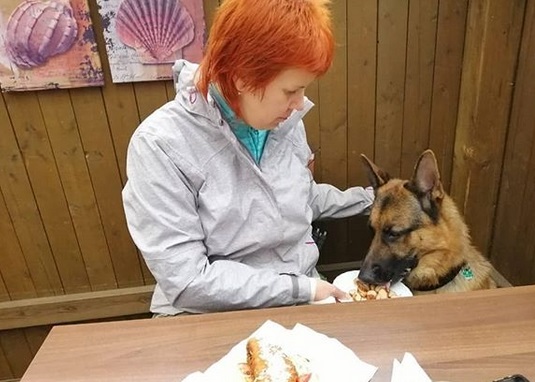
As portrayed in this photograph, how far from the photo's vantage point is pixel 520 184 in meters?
1.84

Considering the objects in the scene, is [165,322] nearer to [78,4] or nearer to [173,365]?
[173,365]

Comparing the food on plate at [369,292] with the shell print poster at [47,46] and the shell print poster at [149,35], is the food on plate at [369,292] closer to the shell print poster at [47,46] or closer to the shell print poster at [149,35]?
the shell print poster at [149,35]

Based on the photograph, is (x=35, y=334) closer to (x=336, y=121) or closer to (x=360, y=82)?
(x=336, y=121)

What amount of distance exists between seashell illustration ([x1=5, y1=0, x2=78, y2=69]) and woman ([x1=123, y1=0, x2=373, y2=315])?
24.3 inches

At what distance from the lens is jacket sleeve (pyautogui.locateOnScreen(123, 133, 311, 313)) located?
113cm

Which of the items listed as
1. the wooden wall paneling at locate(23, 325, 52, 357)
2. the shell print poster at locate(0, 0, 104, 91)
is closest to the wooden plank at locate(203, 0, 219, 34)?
the shell print poster at locate(0, 0, 104, 91)

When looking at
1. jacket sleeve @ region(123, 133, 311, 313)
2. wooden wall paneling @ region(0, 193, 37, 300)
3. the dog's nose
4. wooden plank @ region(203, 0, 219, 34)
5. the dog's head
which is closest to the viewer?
jacket sleeve @ region(123, 133, 311, 313)

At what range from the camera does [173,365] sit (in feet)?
3.01

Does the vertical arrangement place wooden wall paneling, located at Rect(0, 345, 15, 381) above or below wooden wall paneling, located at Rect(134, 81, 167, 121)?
below

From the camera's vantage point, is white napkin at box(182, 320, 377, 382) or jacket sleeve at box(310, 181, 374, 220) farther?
jacket sleeve at box(310, 181, 374, 220)

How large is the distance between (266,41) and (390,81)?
1.02 m

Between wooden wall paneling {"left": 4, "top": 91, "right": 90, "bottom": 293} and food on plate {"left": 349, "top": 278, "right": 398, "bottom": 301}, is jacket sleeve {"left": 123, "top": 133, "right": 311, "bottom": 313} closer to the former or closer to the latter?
food on plate {"left": 349, "top": 278, "right": 398, "bottom": 301}

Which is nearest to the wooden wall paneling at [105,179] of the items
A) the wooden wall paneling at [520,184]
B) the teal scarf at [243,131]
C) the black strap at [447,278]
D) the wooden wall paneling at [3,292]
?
the wooden wall paneling at [3,292]

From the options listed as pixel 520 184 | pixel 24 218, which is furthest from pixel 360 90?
pixel 24 218
